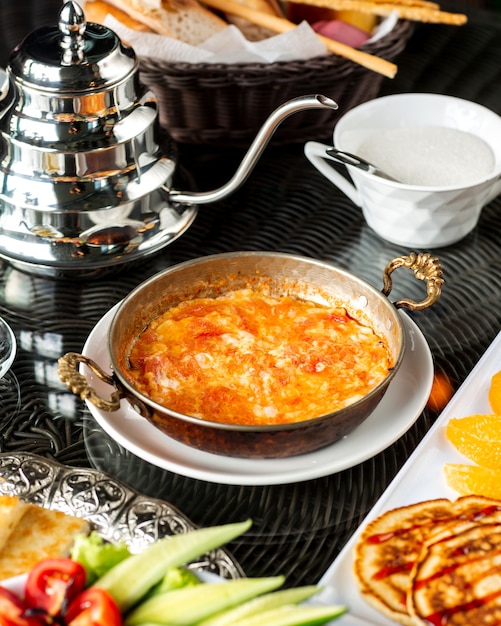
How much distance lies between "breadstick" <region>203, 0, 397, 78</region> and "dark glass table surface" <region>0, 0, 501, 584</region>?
0.28 meters

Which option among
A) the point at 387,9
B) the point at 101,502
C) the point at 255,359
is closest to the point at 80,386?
the point at 101,502

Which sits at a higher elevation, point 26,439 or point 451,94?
Answer: point 451,94

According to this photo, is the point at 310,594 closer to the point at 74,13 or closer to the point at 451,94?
the point at 74,13

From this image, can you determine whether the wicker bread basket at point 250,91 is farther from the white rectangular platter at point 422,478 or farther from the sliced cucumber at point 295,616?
the sliced cucumber at point 295,616

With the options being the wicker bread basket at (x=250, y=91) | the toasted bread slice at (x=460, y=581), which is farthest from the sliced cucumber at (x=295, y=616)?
the wicker bread basket at (x=250, y=91)

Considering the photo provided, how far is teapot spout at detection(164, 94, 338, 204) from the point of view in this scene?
164cm

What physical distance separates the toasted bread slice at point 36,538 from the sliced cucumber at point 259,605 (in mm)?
256

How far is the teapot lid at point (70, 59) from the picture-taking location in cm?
162

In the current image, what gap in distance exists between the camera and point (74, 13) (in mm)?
1617

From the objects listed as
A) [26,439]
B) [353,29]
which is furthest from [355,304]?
[353,29]

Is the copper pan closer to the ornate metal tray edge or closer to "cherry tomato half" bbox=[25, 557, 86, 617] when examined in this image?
the ornate metal tray edge

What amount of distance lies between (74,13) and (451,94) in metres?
1.14

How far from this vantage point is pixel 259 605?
1.05m

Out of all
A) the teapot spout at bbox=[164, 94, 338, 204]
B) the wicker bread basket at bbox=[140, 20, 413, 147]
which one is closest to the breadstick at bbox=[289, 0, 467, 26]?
the wicker bread basket at bbox=[140, 20, 413, 147]
